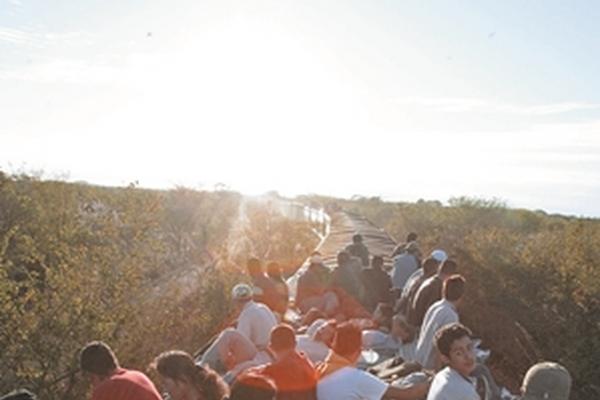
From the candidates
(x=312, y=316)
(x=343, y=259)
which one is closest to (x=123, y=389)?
(x=312, y=316)

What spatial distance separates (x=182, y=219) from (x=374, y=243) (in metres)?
14.6

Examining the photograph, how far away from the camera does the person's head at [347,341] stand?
530 centimetres

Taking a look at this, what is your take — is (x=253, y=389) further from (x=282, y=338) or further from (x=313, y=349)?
(x=313, y=349)

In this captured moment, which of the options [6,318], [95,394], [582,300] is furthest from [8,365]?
[582,300]

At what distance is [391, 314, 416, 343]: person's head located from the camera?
28.2 feet

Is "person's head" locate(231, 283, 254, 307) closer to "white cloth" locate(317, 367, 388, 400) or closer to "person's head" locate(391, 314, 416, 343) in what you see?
"person's head" locate(391, 314, 416, 343)

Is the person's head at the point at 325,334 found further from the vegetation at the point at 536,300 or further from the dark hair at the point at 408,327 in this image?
the vegetation at the point at 536,300

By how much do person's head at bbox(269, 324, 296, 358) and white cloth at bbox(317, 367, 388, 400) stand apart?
0.40 m

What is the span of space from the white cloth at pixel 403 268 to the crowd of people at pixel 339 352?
2 cm

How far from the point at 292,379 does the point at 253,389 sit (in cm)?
136

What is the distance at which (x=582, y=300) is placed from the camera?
40.4 feet

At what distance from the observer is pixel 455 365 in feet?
15.4

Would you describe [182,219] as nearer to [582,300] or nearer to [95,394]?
[582,300]

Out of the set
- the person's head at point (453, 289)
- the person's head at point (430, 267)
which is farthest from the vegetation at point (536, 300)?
the person's head at point (453, 289)
